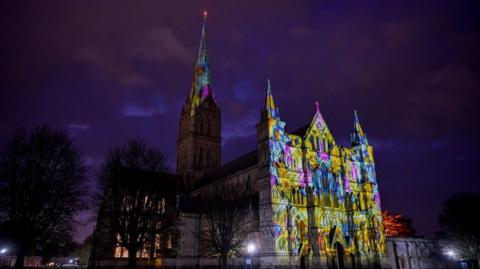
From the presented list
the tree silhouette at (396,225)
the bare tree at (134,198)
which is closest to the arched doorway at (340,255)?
the bare tree at (134,198)

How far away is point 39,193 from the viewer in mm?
26000

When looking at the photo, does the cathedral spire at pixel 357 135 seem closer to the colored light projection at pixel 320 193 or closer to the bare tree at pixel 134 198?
the colored light projection at pixel 320 193

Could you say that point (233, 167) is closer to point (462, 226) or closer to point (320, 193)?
point (320, 193)

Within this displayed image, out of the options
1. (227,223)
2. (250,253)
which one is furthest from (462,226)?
(227,223)

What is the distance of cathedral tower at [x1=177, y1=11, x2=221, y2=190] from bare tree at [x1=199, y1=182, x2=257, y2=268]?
2322cm

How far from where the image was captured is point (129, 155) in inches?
1272

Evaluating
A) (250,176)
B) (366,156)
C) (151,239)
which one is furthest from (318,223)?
(151,239)

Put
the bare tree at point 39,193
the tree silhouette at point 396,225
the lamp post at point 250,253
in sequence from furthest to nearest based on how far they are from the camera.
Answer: the tree silhouette at point 396,225 < the lamp post at point 250,253 < the bare tree at point 39,193

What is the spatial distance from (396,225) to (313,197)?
4651 cm

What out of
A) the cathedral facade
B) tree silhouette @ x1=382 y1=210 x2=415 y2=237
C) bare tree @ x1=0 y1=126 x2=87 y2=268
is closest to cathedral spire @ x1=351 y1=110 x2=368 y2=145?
the cathedral facade

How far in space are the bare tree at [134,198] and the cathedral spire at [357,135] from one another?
2996 cm

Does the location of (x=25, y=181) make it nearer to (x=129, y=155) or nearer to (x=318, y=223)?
(x=129, y=155)

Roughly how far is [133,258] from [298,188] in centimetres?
2019

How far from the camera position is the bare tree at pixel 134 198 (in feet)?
96.8
